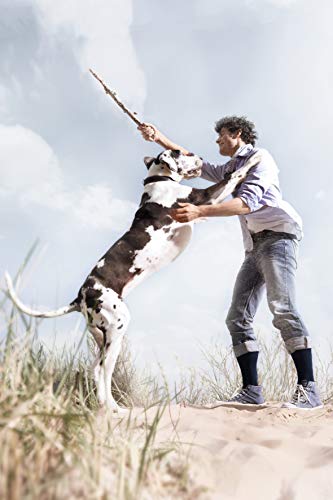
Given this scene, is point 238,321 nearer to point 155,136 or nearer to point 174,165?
point 174,165

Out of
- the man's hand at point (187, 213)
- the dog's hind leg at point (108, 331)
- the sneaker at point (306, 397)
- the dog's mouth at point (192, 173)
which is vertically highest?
the dog's mouth at point (192, 173)

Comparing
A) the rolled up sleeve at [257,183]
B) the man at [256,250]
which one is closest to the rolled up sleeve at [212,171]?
the man at [256,250]

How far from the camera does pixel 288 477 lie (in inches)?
105

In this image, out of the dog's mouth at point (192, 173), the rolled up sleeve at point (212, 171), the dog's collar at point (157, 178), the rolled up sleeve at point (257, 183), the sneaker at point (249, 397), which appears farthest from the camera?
the rolled up sleeve at point (212, 171)

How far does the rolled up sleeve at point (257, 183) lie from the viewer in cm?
402

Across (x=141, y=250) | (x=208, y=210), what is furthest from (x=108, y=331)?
(x=208, y=210)

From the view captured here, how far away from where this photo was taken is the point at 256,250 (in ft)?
14.6

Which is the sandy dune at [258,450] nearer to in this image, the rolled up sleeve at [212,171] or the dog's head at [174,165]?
the dog's head at [174,165]

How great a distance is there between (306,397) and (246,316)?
0.81 m

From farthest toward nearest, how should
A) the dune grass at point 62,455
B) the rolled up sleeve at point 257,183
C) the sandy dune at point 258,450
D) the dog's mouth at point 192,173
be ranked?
the dog's mouth at point 192,173 → the rolled up sleeve at point 257,183 → the sandy dune at point 258,450 → the dune grass at point 62,455

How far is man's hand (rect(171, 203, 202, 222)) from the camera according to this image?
3795mm

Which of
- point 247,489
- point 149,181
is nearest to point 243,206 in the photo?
point 149,181

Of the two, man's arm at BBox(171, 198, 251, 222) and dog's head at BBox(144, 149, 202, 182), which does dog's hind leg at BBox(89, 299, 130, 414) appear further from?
dog's head at BBox(144, 149, 202, 182)

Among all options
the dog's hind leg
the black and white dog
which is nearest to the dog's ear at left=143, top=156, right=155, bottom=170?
the black and white dog
